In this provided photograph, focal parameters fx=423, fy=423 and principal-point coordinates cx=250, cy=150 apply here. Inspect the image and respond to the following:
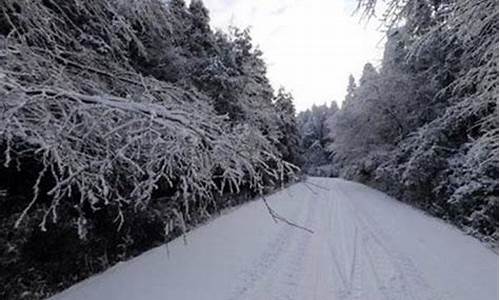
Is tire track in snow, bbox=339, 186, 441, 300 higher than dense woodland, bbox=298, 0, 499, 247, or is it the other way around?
dense woodland, bbox=298, 0, 499, 247

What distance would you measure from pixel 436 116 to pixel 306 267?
13.0m

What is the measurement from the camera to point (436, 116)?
17.3 metres

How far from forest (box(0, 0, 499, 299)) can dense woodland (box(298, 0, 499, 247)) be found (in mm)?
49

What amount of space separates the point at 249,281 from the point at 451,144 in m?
11.0

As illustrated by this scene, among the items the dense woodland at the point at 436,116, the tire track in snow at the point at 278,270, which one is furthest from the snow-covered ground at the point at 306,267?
the dense woodland at the point at 436,116

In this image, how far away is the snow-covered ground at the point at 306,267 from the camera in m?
5.51

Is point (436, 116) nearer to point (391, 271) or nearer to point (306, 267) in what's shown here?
point (391, 271)

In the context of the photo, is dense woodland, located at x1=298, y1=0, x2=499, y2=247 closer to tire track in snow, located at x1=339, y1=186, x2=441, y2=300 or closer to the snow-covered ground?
the snow-covered ground

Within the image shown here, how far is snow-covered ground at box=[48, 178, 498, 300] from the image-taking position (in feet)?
18.1

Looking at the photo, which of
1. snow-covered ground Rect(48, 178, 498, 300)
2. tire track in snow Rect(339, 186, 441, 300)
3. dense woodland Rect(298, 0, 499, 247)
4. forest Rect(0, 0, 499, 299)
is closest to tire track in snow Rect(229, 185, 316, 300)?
snow-covered ground Rect(48, 178, 498, 300)

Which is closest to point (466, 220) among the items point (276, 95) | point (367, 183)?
point (276, 95)

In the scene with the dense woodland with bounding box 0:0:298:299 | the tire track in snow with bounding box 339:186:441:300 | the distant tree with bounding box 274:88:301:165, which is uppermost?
the distant tree with bounding box 274:88:301:165

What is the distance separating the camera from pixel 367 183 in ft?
104

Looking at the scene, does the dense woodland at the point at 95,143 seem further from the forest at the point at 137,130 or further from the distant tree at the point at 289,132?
the distant tree at the point at 289,132
